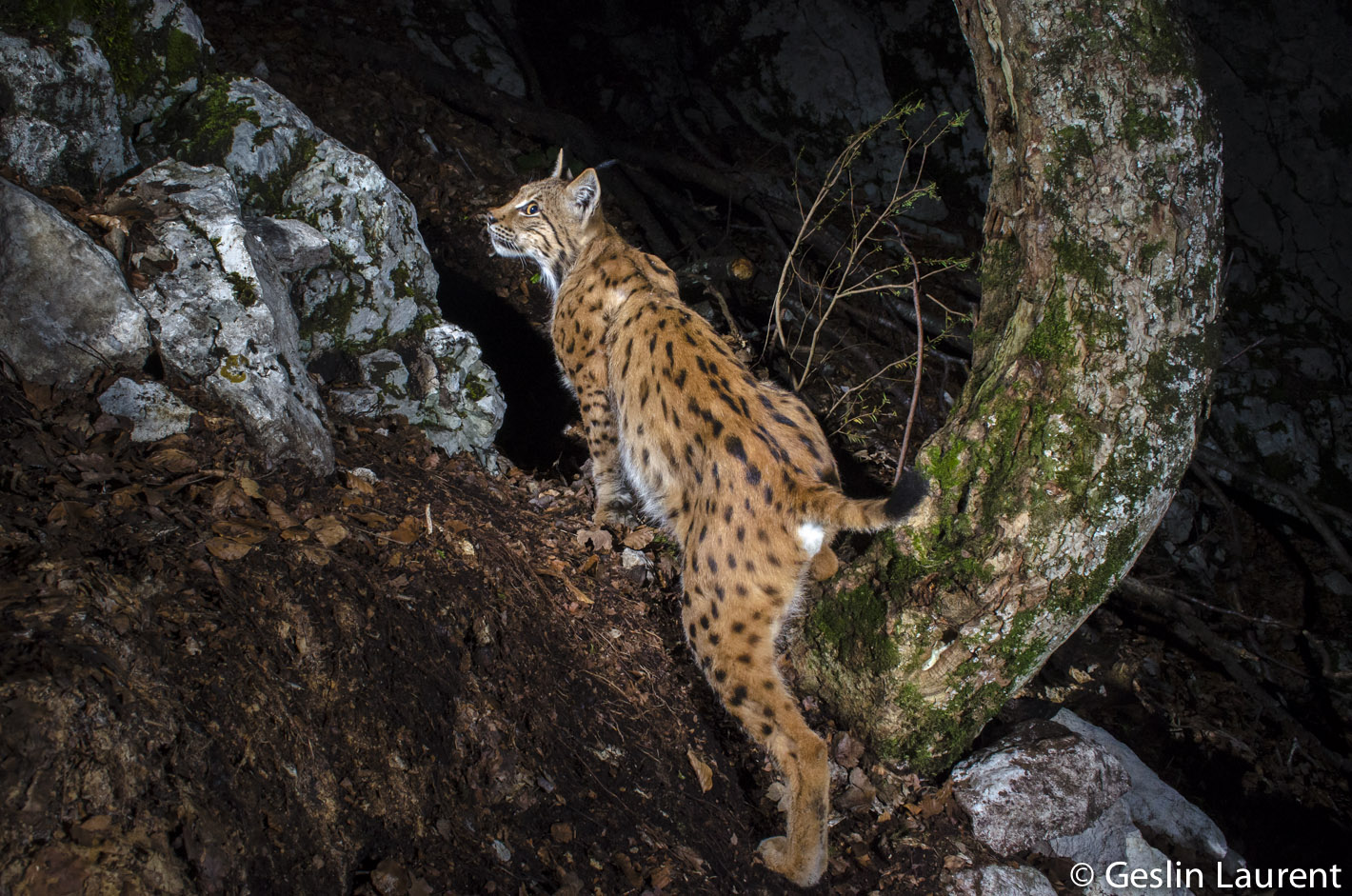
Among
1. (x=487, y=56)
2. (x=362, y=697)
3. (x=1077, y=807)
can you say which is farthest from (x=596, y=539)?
(x=487, y=56)

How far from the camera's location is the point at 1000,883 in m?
3.79

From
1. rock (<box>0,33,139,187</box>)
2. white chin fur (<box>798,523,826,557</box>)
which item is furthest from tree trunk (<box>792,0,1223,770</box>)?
rock (<box>0,33,139,187</box>)

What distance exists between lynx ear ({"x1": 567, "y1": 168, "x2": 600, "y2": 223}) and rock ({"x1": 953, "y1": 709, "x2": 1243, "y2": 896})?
431cm

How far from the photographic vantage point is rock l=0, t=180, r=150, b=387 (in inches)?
132

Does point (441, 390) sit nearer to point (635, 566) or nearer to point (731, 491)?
point (635, 566)

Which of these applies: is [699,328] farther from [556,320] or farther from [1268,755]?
[1268,755]

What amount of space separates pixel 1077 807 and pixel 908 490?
2.31m

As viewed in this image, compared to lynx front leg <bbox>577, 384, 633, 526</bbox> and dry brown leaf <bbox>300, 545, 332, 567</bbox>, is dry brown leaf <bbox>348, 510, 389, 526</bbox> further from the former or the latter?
lynx front leg <bbox>577, 384, 633, 526</bbox>

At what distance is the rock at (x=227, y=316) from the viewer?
3.78m

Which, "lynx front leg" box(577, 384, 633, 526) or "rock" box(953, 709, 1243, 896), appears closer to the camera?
"rock" box(953, 709, 1243, 896)

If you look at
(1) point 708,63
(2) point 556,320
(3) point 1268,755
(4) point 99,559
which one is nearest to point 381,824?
(4) point 99,559

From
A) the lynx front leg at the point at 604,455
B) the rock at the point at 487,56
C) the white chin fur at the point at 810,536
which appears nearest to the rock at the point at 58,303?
the lynx front leg at the point at 604,455

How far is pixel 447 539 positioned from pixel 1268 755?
6.41 metres

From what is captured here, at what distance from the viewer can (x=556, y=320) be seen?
5570 millimetres
